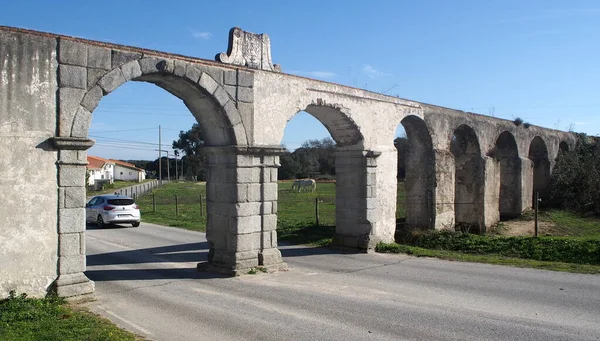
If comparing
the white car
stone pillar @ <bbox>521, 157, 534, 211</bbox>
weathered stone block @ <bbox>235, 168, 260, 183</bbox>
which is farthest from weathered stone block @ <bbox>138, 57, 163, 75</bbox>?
stone pillar @ <bbox>521, 157, 534, 211</bbox>

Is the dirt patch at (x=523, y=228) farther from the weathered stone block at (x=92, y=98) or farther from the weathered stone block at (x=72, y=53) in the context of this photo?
the weathered stone block at (x=72, y=53)

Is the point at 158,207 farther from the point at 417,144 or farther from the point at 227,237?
the point at 227,237

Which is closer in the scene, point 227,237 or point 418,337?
point 418,337

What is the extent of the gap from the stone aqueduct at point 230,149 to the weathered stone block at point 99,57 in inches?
0.6

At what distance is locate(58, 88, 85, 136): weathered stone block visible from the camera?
707cm

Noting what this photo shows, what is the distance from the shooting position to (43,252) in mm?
6938

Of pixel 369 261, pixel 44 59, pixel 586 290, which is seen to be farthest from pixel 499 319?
pixel 44 59

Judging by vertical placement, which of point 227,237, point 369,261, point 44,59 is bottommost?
point 369,261

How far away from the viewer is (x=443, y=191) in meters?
14.2

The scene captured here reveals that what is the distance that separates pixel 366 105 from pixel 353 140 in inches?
35.0

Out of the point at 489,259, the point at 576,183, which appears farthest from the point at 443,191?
the point at 576,183

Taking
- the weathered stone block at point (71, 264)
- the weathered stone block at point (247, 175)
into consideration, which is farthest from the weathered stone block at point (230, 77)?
the weathered stone block at point (71, 264)

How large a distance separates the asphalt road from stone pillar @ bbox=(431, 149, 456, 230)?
3.33 m

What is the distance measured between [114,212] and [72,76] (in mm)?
10918
